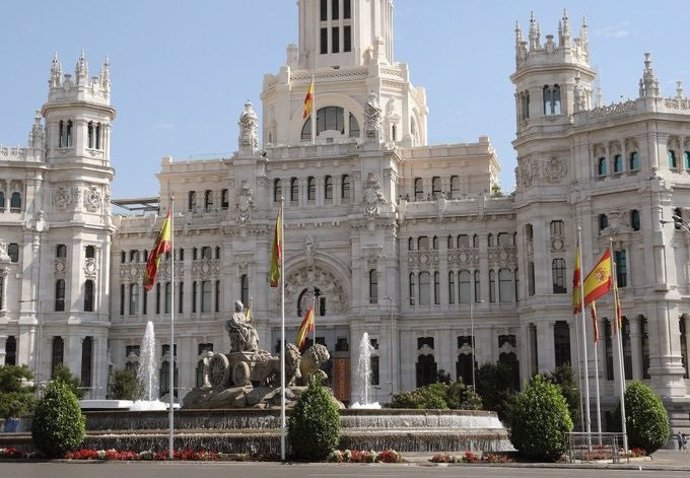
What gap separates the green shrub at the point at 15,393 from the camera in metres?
74.2

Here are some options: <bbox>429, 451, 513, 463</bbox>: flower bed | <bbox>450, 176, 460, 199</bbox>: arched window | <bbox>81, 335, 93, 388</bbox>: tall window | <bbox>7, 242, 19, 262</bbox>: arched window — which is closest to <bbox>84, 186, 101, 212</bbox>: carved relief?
<bbox>7, 242, 19, 262</bbox>: arched window

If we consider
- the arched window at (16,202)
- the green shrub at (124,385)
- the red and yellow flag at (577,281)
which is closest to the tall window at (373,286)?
the green shrub at (124,385)

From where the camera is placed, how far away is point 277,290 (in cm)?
9238

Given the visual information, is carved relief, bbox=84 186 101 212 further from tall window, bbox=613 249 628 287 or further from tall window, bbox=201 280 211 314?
tall window, bbox=613 249 628 287

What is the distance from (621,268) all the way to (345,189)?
24.9 meters

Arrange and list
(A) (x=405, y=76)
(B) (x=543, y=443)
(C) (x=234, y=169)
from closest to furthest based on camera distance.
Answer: (B) (x=543, y=443)
(C) (x=234, y=169)
(A) (x=405, y=76)

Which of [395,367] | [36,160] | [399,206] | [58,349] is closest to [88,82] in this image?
[36,160]

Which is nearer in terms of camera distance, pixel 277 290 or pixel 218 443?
pixel 218 443

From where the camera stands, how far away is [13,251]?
93.6 meters

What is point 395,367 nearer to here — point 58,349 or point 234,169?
point 234,169

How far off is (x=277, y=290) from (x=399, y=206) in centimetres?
1266

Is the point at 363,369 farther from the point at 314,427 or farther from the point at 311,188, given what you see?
the point at 314,427

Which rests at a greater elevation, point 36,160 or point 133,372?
point 36,160

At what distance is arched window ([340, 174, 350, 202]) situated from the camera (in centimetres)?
9312
